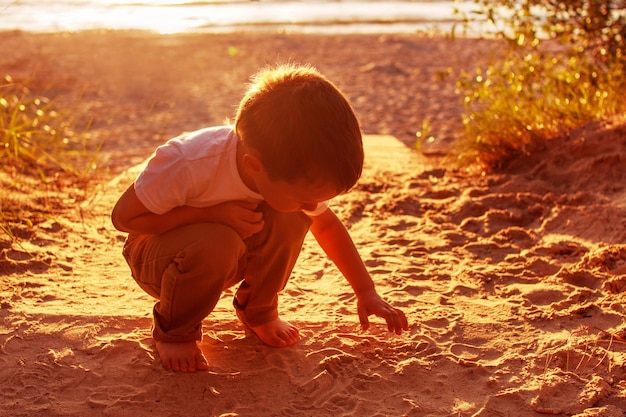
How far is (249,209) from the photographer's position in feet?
7.75

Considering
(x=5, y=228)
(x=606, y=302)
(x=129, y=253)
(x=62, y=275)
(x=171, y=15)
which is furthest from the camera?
(x=171, y=15)

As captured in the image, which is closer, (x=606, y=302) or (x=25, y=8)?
(x=606, y=302)

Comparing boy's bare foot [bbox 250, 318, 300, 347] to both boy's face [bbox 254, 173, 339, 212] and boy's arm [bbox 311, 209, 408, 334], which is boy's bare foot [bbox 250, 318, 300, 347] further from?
boy's face [bbox 254, 173, 339, 212]

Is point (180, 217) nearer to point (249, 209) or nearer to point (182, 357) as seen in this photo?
point (249, 209)

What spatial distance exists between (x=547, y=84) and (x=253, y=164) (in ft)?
11.9

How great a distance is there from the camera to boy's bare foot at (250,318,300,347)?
8.34 feet

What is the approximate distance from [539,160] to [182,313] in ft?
9.06

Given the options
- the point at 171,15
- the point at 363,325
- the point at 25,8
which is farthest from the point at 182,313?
the point at 25,8

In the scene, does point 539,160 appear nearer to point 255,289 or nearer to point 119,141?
point 255,289

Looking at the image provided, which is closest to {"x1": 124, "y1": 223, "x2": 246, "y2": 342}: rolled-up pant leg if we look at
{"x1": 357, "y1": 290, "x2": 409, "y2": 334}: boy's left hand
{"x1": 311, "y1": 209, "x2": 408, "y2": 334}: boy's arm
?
{"x1": 311, "y1": 209, "x2": 408, "y2": 334}: boy's arm

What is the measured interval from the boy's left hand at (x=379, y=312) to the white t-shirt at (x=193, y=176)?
473 millimetres

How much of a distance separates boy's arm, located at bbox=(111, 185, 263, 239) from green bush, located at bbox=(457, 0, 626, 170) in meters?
2.58

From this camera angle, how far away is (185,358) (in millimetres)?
2357

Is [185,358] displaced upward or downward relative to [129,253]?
downward
